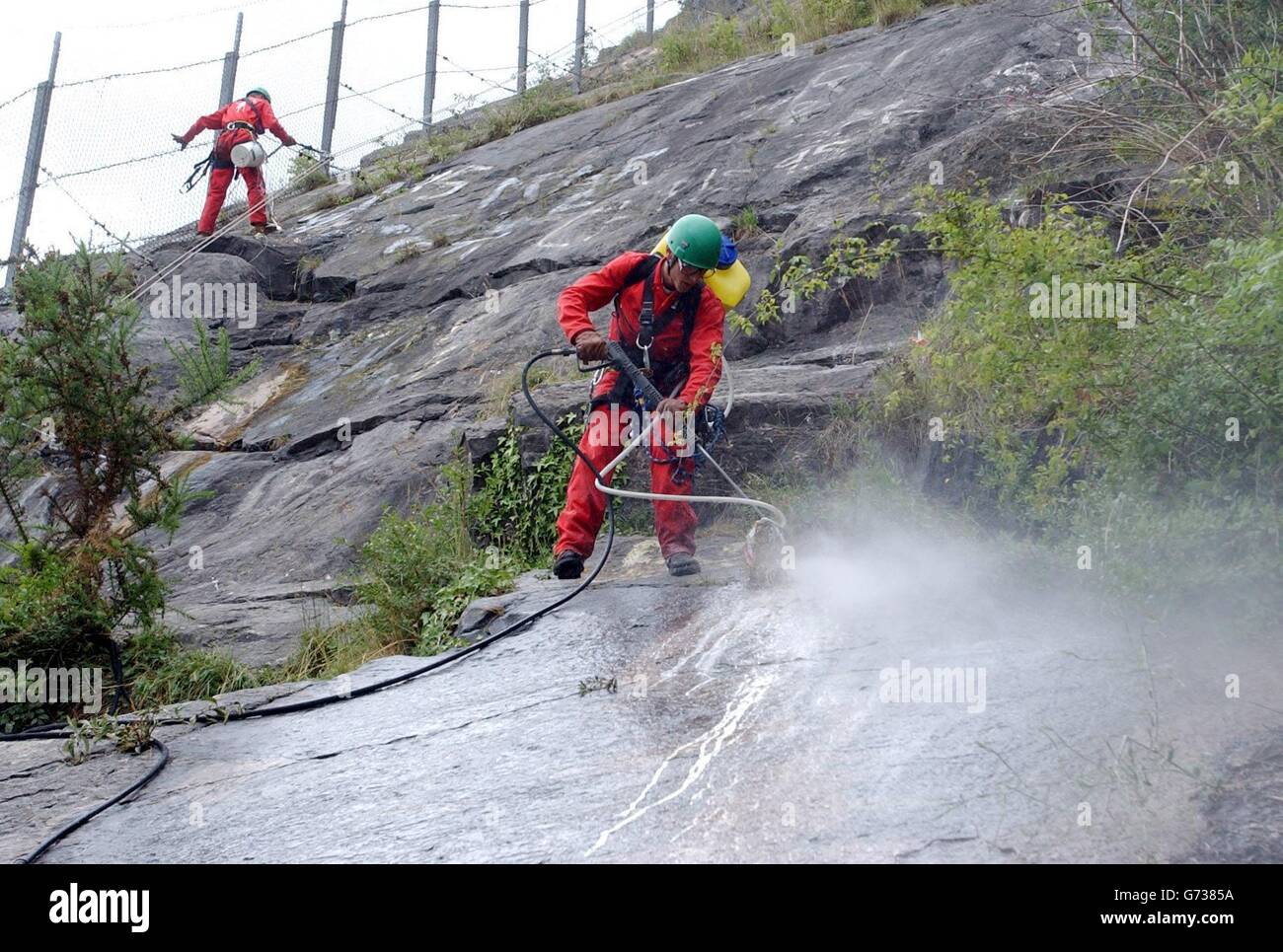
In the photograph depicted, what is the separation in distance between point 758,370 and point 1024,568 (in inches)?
141

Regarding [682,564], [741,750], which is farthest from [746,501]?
[741,750]

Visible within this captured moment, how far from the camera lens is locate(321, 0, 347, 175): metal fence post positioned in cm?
1662

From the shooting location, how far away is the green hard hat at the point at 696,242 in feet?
21.5

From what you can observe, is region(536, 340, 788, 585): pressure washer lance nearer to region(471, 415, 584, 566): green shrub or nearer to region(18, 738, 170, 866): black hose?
region(471, 415, 584, 566): green shrub

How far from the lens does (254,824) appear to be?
403 cm

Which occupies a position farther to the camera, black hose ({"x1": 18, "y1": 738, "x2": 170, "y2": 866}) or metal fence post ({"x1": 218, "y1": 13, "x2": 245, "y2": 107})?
metal fence post ({"x1": 218, "y1": 13, "x2": 245, "y2": 107})

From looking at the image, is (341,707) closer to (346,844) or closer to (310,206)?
(346,844)

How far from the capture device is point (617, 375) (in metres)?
6.97

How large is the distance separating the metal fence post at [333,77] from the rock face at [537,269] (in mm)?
1866

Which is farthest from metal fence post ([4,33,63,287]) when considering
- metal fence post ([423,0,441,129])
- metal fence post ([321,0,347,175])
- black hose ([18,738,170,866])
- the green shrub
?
black hose ([18,738,170,866])

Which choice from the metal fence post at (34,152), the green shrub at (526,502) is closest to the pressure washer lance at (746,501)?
the green shrub at (526,502)

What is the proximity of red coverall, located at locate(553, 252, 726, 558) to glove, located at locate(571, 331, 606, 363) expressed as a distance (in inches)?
2.3

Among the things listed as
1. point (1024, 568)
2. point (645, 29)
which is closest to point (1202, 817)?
point (1024, 568)

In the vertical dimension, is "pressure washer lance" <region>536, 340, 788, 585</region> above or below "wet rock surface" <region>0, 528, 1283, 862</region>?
above
